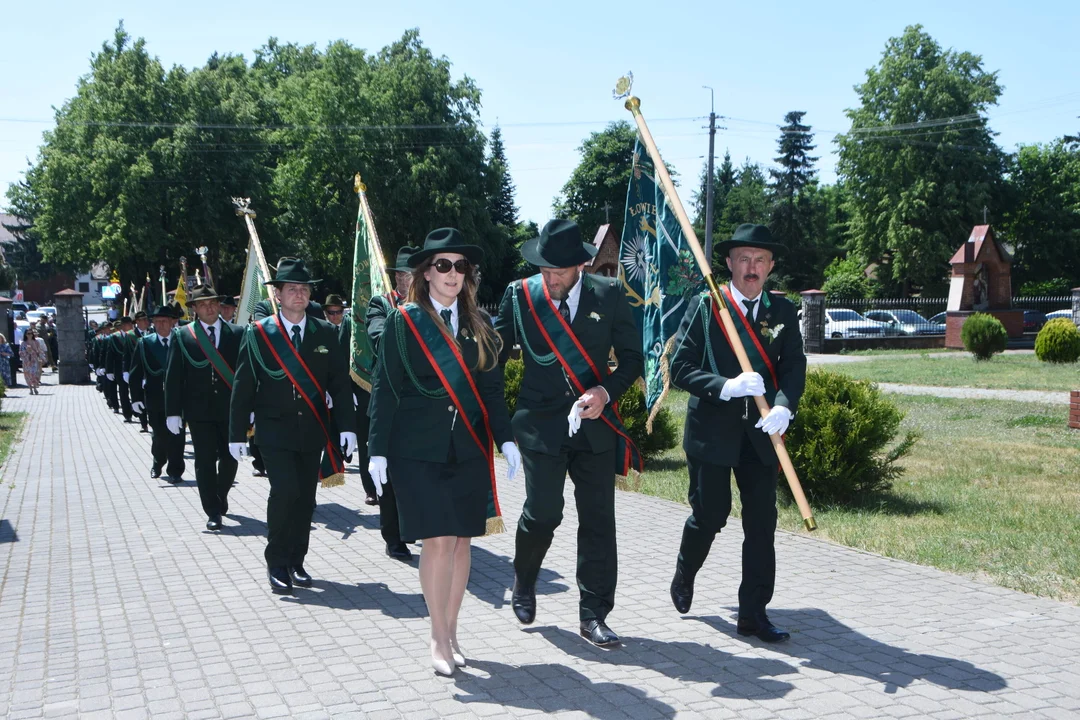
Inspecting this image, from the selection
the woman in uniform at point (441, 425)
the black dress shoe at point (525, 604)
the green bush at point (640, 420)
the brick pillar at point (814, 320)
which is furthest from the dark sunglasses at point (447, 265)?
the brick pillar at point (814, 320)

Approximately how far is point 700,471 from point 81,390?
30728 millimetres

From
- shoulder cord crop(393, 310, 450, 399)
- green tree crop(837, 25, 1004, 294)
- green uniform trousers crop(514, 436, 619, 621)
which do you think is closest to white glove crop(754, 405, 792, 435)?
green uniform trousers crop(514, 436, 619, 621)

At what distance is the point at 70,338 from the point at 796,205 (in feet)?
173

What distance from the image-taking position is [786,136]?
7931cm

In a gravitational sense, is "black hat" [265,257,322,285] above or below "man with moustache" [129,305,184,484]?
above

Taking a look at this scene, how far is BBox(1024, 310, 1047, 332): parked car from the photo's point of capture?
134 ft

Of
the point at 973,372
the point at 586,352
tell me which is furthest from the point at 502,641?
the point at 973,372

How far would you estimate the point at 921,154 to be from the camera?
2299 inches

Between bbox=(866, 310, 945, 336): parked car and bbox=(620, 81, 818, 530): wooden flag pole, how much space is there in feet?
114

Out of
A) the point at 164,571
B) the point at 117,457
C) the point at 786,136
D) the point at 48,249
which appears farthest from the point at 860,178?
the point at 164,571

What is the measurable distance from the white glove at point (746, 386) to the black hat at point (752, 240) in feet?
2.30

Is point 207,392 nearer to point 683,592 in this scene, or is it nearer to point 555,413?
point 555,413

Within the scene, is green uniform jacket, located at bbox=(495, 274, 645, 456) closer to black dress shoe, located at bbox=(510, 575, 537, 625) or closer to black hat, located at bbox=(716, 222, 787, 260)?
black hat, located at bbox=(716, 222, 787, 260)

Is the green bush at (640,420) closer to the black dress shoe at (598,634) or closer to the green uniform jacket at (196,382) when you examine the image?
the green uniform jacket at (196,382)
